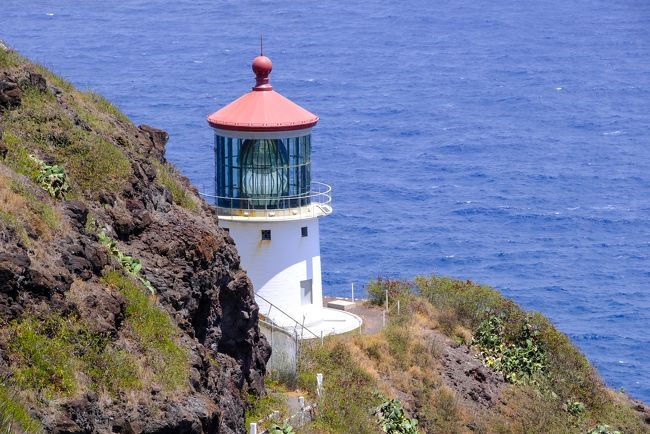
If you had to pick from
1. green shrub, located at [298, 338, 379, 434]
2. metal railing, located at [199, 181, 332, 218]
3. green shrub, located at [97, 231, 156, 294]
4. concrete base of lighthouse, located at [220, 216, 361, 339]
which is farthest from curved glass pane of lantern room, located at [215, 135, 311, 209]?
green shrub, located at [97, 231, 156, 294]

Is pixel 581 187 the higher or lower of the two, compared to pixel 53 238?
lower

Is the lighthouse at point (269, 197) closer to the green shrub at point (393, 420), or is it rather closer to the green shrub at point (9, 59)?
the green shrub at point (393, 420)

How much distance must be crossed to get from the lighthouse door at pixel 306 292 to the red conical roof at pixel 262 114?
3455 mm

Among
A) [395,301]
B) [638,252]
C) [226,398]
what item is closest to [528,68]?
[638,252]

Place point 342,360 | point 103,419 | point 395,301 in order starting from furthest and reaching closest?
point 395,301 → point 342,360 → point 103,419

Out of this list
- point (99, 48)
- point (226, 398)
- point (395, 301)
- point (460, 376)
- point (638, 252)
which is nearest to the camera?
point (226, 398)

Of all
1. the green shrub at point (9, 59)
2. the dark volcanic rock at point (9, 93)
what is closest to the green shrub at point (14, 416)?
the dark volcanic rock at point (9, 93)

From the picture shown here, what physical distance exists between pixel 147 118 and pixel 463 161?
1827 centimetres

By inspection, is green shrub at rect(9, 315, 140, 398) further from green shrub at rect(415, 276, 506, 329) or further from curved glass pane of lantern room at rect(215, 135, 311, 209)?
green shrub at rect(415, 276, 506, 329)

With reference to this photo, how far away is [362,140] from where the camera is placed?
3686 inches

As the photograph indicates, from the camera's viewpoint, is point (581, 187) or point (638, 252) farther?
point (581, 187)

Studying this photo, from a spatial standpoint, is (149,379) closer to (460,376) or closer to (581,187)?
(460,376)

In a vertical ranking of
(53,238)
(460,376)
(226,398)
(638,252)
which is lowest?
(638,252)

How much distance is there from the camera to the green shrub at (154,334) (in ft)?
56.4
